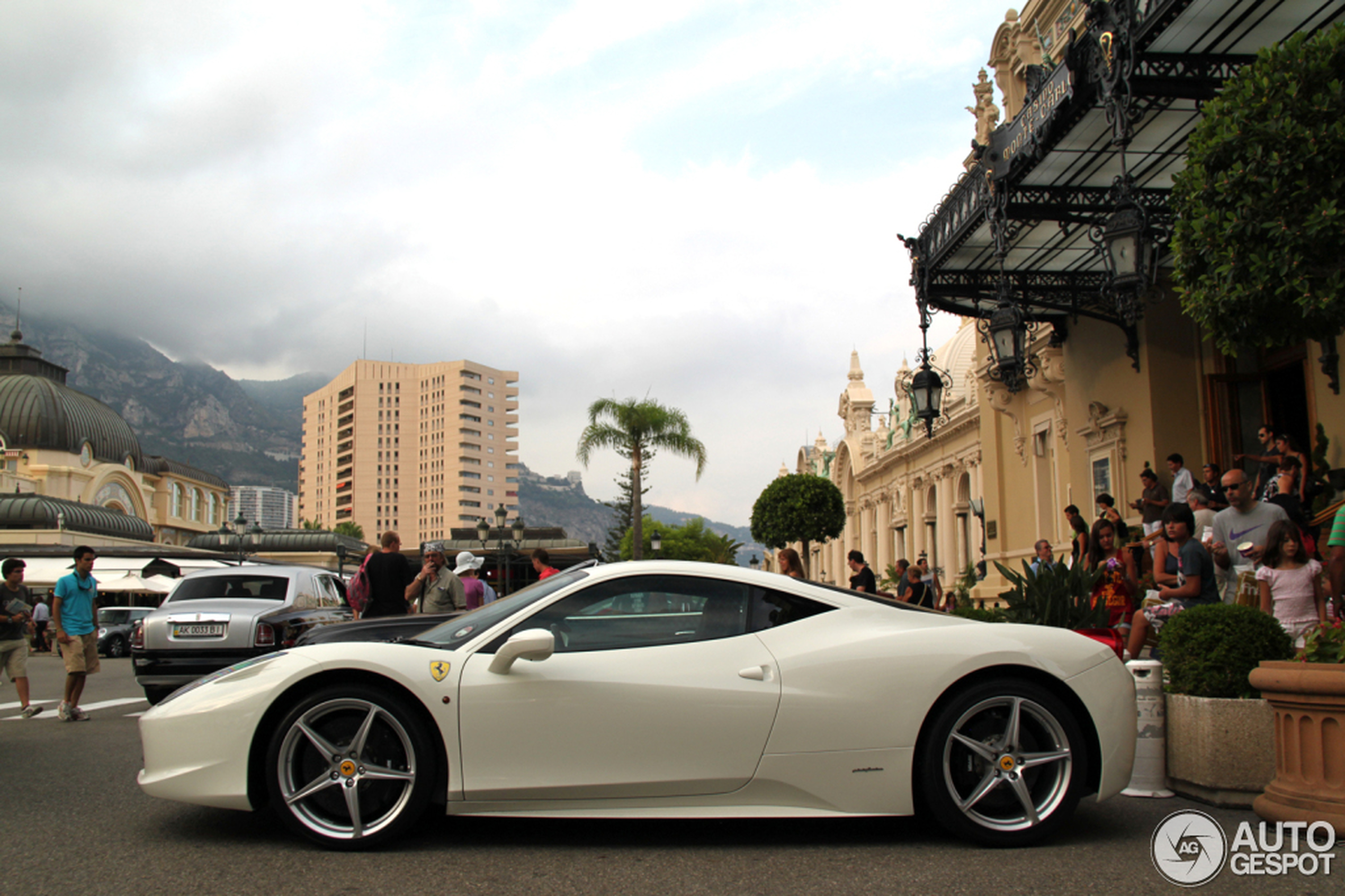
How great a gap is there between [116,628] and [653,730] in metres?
27.6

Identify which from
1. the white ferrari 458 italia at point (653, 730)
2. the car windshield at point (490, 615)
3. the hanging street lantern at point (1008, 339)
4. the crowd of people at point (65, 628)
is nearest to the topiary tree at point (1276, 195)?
the white ferrari 458 italia at point (653, 730)

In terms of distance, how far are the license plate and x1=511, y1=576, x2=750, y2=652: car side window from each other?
7314mm

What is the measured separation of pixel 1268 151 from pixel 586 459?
34340mm

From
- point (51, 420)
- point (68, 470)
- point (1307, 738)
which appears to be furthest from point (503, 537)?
point (51, 420)

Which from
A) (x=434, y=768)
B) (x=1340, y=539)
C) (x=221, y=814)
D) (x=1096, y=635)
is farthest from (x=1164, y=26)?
Answer: (x=221, y=814)

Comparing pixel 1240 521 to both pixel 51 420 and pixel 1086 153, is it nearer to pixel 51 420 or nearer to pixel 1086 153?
pixel 1086 153

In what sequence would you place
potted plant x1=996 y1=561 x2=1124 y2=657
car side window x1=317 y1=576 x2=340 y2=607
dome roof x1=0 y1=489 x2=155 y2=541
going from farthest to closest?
dome roof x1=0 y1=489 x2=155 y2=541, car side window x1=317 y1=576 x2=340 y2=607, potted plant x1=996 y1=561 x2=1124 y2=657

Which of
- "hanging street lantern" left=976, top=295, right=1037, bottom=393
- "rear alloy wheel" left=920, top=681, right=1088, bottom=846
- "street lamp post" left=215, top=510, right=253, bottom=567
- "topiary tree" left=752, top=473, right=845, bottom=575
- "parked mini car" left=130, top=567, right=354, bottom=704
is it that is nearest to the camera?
"rear alloy wheel" left=920, top=681, right=1088, bottom=846

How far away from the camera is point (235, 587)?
1215 cm

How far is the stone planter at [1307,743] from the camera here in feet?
14.7

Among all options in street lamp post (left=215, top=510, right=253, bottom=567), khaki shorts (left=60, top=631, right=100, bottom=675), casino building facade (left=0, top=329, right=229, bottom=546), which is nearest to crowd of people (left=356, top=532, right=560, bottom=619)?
khaki shorts (left=60, top=631, right=100, bottom=675)

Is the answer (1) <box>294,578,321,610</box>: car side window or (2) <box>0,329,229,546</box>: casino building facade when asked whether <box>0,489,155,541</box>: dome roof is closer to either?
(2) <box>0,329,229,546</box>: casino building facade

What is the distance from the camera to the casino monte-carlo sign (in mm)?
11602

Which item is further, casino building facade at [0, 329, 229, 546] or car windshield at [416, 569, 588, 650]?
casino building facade at [0, 329, 229, 546]
